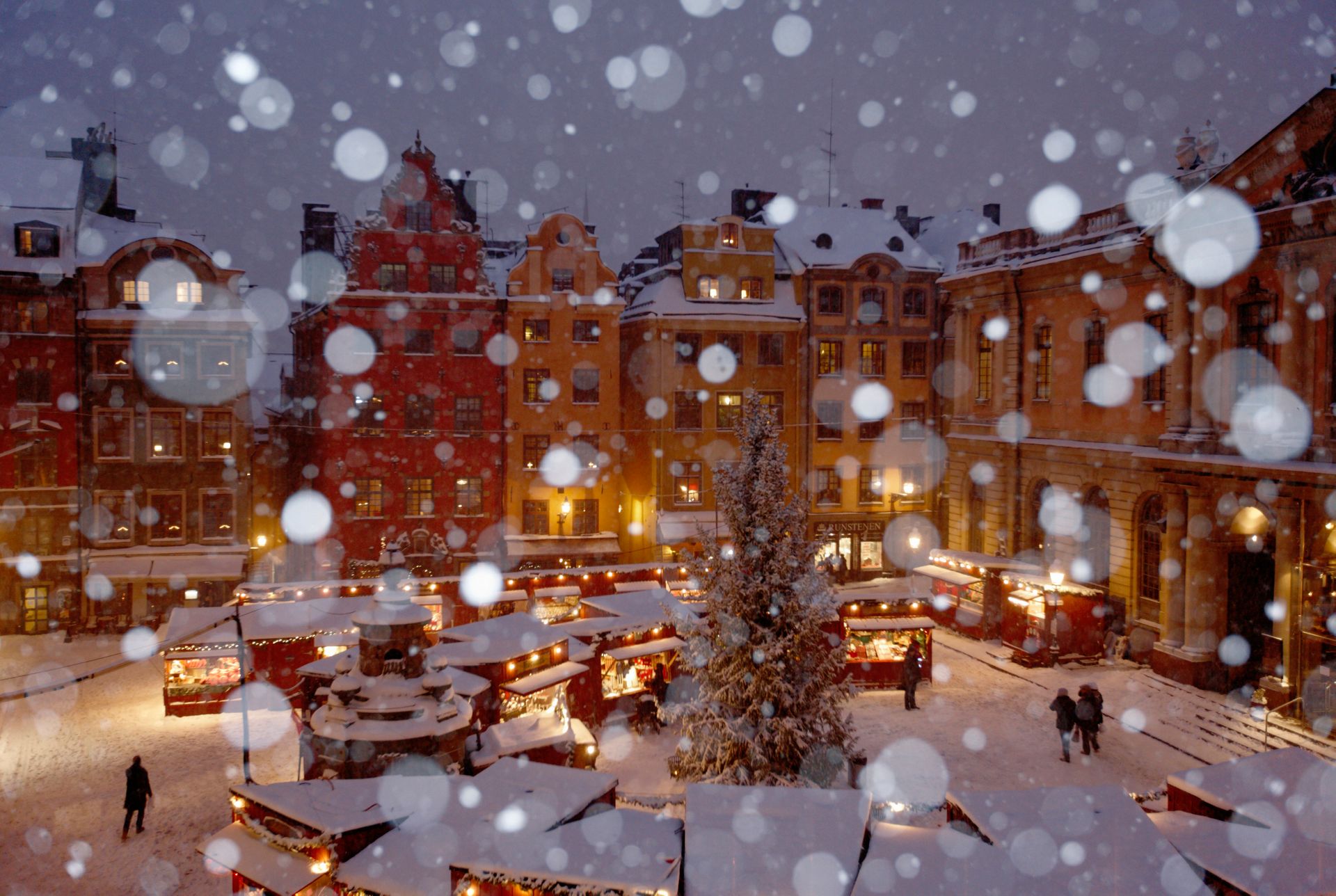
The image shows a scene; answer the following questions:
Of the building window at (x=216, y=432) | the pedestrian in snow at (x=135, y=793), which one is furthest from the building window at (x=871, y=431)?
the pedestrian in snow at (x=135, y=793)

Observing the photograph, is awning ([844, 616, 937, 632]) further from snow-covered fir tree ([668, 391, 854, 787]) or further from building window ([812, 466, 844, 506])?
building window ([812, 466, 844, 506])

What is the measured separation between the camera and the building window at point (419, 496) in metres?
37.1

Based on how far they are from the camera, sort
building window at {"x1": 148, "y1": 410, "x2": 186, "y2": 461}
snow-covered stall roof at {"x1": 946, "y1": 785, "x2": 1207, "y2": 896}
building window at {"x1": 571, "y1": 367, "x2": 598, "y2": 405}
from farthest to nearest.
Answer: building window at {"x1": 571, "y1": 367, "x2": 598, "y2": 405} < building window at {"x1": 148, "y1": 410, "x2": 186, "y2": 461} < snow-covered stall roof at {"x1": 946, "y1": 785, "x2": 1207, "y2": 896}

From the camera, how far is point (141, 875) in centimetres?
1527

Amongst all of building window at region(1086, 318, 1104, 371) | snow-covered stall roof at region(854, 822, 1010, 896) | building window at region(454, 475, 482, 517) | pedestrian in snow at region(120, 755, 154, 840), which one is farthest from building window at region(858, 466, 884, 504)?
snow-covered stall roof at region(854, 822, 1010, 896)

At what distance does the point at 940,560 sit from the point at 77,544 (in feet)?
104

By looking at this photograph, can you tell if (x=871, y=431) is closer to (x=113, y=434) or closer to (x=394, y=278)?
(x=394, y=278)

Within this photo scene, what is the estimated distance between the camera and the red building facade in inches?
1421

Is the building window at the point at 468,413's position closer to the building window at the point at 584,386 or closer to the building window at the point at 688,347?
the building window at the point at 584,386

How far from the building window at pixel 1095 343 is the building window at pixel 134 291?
3511cm

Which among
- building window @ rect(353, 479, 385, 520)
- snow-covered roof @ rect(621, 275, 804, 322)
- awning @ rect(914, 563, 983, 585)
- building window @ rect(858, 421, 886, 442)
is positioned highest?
snow-covered roof @ rect(621, 275, 804, 322)

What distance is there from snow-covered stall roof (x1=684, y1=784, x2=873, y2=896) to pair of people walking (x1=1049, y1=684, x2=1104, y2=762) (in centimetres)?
1184

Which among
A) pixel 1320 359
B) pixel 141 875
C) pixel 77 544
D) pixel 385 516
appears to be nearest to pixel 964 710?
pixel 1320 359

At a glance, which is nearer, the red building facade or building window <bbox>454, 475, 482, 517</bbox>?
the red building facade
